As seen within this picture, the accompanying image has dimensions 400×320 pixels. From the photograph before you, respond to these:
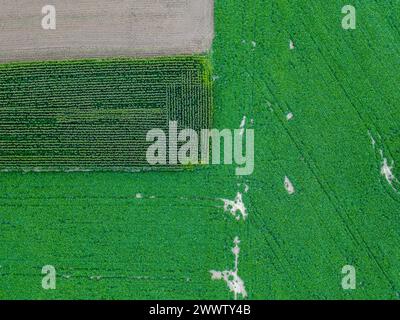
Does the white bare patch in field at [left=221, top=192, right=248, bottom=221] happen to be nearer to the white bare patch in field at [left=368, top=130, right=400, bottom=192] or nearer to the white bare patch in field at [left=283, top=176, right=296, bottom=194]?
the white bare patch in field at [left=283, top=176, right=296, bottom=194]

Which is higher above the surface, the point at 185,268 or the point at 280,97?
the point at 280,97

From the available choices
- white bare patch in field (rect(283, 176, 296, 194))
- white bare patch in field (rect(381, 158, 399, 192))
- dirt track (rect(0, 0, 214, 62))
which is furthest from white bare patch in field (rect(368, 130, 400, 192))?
dirt track (rect(0, 0, 214, 62))

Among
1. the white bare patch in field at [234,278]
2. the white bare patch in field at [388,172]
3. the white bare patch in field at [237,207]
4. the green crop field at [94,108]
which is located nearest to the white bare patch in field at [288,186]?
the white bare patch in field at [237,207]

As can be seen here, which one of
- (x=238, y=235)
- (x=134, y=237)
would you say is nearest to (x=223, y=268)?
(x=238, y=235)

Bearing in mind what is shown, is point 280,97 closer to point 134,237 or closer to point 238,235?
point 238,235

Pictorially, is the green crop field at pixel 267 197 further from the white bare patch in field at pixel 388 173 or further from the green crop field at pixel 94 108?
the green crop field at pixel 94 108

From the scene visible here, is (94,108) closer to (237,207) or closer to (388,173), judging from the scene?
(237,207)
